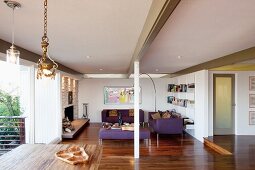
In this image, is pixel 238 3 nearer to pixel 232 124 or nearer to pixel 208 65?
pixel 208 65

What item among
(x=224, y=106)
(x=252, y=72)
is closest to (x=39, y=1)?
(x=224, y=106)

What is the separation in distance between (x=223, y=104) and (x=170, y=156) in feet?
10.4

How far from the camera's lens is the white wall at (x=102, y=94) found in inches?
448

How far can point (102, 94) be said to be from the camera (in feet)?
37.5

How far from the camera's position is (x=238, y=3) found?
2156 mm

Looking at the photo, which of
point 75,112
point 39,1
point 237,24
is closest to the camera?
point 39,1

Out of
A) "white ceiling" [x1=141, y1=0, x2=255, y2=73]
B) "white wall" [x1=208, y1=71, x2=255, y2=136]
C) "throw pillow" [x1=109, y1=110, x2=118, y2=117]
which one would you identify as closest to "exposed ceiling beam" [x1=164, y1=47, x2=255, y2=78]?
"white ceiling" [x1=141, y1=0, x2=255, y2=73]

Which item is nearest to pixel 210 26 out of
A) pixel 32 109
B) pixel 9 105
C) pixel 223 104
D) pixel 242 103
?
pixel 32 109

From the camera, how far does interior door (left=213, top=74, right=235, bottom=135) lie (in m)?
7.45

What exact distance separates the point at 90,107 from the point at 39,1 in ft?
31.2

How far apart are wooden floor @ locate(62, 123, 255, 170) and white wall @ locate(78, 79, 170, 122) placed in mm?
4213

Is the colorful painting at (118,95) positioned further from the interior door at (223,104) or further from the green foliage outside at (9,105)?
the green foliage outside at (9,105)

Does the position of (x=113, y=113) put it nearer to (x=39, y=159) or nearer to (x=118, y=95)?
(x=118, y=95)

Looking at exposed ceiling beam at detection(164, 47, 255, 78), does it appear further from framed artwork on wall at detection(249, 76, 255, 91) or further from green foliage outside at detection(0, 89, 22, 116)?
green foliage outside at detection(0, 89, 22, 116)
